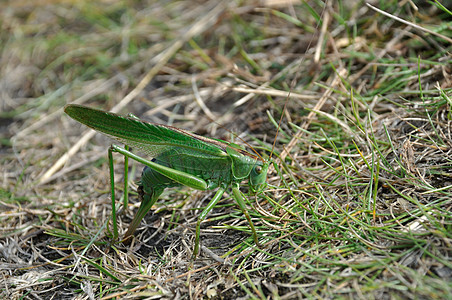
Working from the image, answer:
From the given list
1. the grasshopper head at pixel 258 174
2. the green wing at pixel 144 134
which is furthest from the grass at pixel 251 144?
the green wing at pixel 144 134

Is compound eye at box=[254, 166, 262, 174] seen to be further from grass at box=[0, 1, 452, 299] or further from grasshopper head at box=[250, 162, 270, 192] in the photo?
grass at box=[0, 1, 452, 299]

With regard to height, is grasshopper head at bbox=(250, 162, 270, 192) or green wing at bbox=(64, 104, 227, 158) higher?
green wing at bbox=(64, 104, 227, 158)

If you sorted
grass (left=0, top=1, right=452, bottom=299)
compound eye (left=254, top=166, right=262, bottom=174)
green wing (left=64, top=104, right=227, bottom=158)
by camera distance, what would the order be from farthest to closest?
compound eye (left=254, top=166, right=262, bottom=174), green wing (left=64, top=104, right=227, bottom=158), grass (left=0, top=1, right=452, bottom=299)

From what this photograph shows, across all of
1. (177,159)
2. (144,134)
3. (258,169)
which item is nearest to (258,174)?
(258,169)

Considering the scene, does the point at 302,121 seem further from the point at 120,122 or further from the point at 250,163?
the point at 120,122

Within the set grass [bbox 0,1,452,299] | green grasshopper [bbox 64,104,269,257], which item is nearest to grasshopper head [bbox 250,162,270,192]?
green grasshopper [bbox 64,104,269,257]

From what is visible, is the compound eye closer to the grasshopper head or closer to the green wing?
the grasshopper head

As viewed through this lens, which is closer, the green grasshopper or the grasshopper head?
the green grasshopper

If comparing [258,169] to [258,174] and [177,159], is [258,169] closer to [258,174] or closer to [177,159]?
[258,174]

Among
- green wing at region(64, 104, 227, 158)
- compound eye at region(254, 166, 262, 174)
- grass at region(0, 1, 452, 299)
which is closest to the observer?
grass at region(0, 1, 452, 299)
